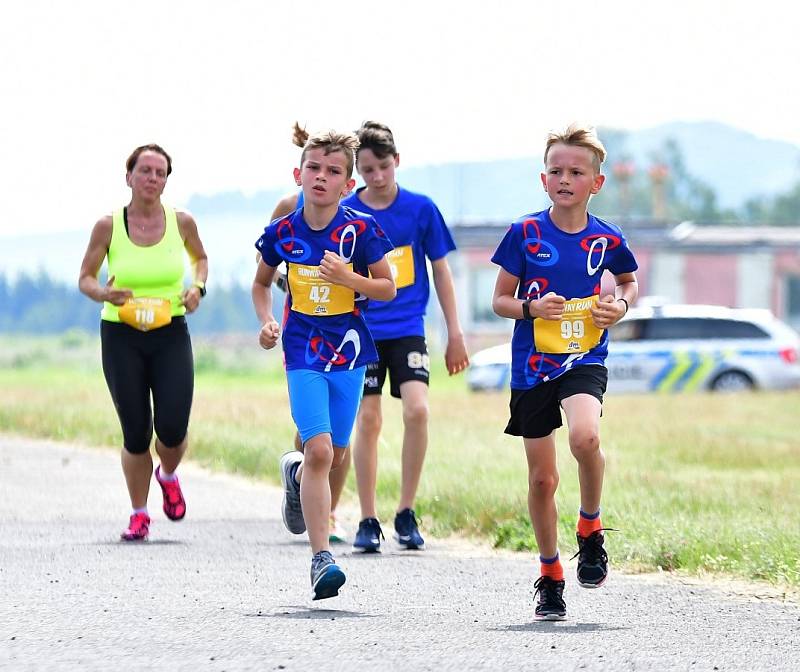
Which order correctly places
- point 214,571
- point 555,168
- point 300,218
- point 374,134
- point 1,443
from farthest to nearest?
point 1,443 < point 374,134 < point 214,571 < point 300,218 < point 555,168

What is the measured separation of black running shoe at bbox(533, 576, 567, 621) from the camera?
680cm

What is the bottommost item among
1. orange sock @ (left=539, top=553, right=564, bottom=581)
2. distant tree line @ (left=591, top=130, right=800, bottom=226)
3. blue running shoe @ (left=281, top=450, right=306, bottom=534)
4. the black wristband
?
orange sock @ (left=539, top=553, right=564, bottom=581)

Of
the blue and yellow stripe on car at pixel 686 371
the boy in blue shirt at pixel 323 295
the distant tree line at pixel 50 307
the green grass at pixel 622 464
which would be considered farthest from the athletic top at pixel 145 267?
the distant tree line at pixel 50 307

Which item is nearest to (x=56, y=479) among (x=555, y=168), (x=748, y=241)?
(x=555, y=168)

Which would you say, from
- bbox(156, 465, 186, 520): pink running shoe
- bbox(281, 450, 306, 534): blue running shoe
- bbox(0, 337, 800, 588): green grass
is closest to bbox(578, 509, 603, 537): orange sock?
bbox(0, 337, 800, 588): green grass

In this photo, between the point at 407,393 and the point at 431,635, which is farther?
the point at 407,393

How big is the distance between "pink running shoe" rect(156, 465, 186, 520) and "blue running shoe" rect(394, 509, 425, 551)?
→ 1.30 metres

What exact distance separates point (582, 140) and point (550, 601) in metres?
1.74

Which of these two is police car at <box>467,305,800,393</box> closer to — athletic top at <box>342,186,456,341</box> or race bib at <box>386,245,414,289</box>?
athletic top at <box>342,186,456,341</box>

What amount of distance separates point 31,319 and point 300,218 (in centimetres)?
11729

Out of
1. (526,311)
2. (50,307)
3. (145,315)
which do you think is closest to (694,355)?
(145,315)

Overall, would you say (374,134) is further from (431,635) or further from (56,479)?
(56,479)

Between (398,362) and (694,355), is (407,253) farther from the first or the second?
(694,355)

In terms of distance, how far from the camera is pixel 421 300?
31.1 feet
